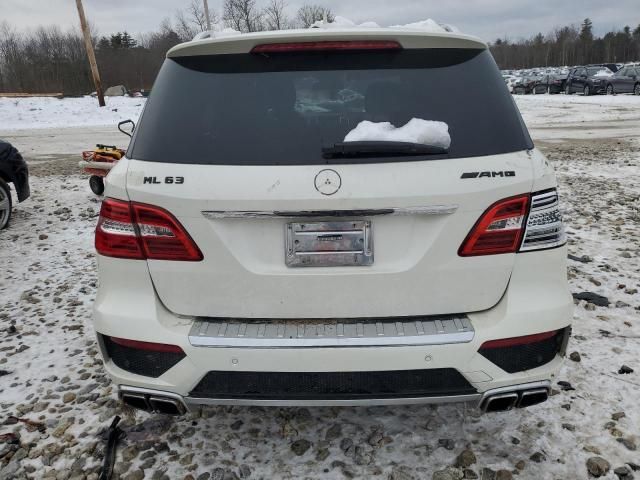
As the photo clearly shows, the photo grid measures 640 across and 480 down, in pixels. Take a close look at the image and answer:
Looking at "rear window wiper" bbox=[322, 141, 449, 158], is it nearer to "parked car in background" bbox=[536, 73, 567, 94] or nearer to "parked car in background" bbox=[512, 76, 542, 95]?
"parked car in background" bbox=[536, 73, 567, 94]

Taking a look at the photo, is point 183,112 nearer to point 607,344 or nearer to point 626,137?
point 607,344

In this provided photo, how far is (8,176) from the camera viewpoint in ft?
21.0

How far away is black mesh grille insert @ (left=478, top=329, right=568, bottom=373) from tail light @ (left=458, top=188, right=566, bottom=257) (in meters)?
0.39

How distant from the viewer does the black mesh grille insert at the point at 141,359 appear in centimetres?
203

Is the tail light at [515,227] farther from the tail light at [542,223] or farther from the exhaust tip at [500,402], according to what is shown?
the exhaust tip at [500,402]

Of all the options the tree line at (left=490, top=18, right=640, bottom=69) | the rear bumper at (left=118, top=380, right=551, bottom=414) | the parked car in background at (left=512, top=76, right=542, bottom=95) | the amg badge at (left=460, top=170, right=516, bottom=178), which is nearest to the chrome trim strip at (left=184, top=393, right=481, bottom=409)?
the rear bumper at (left=118, top=380, right=551, bottom=414)

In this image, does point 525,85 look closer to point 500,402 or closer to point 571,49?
point 500,402

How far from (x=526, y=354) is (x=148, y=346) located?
153cm

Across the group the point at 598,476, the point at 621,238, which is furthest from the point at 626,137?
the point at 598,476

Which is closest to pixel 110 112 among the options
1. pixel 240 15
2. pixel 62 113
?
pixel 62 113

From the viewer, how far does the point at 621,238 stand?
550 centimetres

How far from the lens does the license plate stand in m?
1.94

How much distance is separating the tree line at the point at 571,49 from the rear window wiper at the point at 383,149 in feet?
357

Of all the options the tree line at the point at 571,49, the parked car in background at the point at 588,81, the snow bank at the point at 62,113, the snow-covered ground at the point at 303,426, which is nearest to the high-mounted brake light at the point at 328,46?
the snow-covered ground at the point at 303,426
